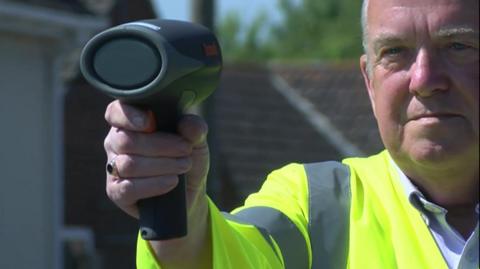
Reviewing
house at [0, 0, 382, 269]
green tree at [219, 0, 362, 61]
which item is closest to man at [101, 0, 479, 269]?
house at [0, 0, 382, 269]

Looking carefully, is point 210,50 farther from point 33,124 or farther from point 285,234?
point 33,124

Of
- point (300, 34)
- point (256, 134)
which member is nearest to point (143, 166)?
point (256, 134)

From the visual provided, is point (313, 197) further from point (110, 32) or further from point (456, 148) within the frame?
point (110, 32)

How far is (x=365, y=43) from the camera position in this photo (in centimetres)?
307

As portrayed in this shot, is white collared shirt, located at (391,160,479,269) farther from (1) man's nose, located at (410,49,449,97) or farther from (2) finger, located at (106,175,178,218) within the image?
(2) finger, located at (106,175,178,218)

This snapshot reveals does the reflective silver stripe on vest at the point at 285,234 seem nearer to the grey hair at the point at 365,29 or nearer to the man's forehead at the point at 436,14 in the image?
the grey hair at the point at 365,29

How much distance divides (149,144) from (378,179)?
83cm

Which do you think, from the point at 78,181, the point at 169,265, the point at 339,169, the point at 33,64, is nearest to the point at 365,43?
the point at 339,169

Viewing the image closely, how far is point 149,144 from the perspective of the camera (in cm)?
244

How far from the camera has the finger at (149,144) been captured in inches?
95.8

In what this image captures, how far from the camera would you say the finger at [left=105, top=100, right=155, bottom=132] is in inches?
94.4

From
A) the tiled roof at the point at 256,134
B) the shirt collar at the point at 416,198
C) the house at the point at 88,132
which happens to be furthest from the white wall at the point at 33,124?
the shirt collar at the point at 416,198

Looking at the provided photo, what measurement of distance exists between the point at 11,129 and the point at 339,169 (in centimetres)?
883

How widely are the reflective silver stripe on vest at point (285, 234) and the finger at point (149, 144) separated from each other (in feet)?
1.88
